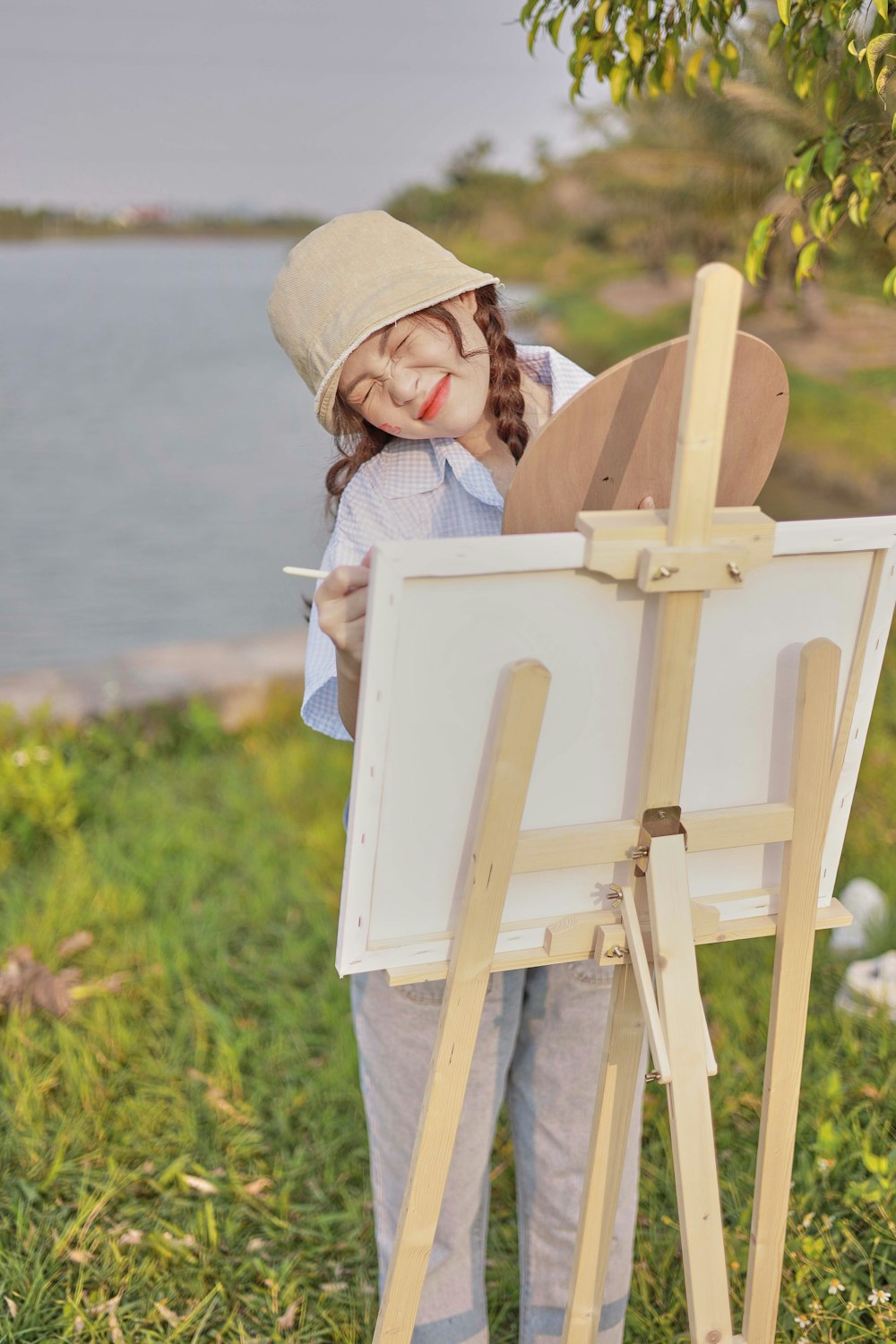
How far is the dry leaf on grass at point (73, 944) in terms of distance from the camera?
253cm

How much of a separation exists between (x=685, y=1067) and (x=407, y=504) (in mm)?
630

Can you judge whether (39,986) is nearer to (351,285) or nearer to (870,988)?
(870,988)

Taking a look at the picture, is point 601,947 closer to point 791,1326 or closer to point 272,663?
point 791,1326

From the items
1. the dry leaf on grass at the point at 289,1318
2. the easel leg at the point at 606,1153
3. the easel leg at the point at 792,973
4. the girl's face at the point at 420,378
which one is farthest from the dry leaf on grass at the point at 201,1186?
the girl's face at the point at 420,378

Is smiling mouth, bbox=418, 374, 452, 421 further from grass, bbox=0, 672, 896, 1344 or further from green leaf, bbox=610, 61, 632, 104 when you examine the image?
grass, bbox=0, 672, 896, 1344

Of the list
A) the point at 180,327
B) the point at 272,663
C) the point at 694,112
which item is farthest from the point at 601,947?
the point at 180,327

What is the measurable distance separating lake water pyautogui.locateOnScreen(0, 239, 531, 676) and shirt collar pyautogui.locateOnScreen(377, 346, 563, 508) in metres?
0.15

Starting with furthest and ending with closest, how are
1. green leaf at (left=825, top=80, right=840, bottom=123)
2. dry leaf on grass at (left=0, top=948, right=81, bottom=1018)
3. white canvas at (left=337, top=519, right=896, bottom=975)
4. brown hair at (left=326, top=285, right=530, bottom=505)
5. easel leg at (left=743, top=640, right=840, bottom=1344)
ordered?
dry leaf on grass at (left=0, top=948, right=81, bottom=1018) < green leaf at (left=825, top=80, right=840, bottom=123) < brown hair at (left=326, top=285, right=530, bottom=505) < easel leg at (left=743, top=640, right=840, bottom=1344) < white canvas at (left=337, top=519, right=896, bottom=975)

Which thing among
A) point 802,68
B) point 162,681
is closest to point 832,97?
point 802,68

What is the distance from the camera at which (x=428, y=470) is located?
1.25 m

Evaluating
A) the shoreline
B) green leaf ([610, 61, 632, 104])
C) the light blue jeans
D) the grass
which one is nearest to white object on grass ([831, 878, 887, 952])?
the grass

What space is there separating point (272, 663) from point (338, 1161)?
2478 millimetres

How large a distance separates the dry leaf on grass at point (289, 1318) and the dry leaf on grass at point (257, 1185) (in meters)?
0.25

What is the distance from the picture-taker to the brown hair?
125 centimetres
